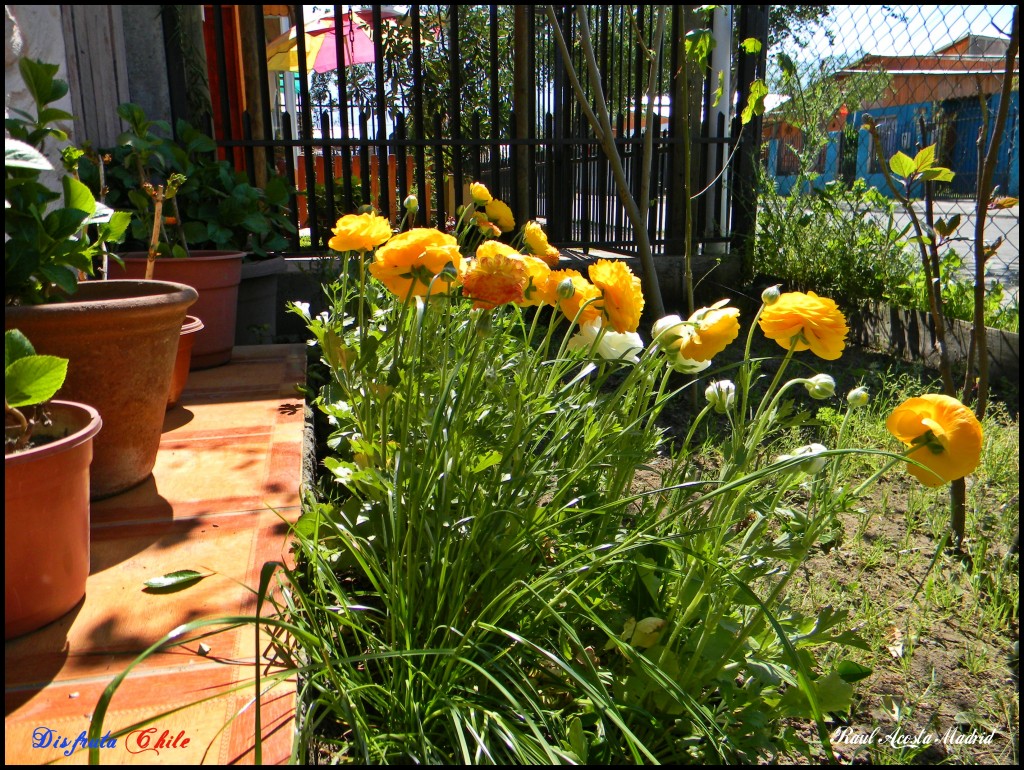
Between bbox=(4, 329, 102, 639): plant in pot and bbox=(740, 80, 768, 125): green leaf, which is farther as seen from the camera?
bbox=(740, 80, 768, 125): green leaf

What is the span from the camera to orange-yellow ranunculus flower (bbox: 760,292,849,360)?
1.08m

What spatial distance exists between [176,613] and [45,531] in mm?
244

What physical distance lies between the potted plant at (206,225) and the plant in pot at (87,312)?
2.47ft

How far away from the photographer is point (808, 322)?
1.07 m

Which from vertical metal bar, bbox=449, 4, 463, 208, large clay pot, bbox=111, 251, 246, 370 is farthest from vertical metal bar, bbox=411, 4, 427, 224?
large clay pot, bbox=111, 251, 246, 370

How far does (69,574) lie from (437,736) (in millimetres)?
657

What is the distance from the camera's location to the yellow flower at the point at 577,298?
3.93 feet

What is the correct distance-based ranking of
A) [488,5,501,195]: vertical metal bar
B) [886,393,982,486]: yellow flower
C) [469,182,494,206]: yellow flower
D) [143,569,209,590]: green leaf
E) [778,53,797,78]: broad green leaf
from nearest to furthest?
[886,393,982,486]: yellow flower → [143,569,209,590]: green leaf → [469,182,494,206]: yellow flower → [778,53,797,78]: broad green leaf → [488,5,501,195]: vertical metal bar

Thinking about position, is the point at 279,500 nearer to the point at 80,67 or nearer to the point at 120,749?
the point at 120,749

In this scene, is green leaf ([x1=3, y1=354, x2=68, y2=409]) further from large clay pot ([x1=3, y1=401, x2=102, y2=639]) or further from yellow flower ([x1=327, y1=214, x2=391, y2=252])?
yellow flower ([x1=327, y1=214, x2=391, y2=252])

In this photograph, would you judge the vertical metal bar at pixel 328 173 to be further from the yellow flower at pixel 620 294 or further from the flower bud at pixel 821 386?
the flower bud at pixel 821 386

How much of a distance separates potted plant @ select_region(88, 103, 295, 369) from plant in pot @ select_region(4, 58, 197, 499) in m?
0.75

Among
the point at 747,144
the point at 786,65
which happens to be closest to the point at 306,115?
the point at 747,144

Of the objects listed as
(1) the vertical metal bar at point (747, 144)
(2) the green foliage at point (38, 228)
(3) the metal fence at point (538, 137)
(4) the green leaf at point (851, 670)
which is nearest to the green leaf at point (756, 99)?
(4) the green leaf at point (851, 670)
